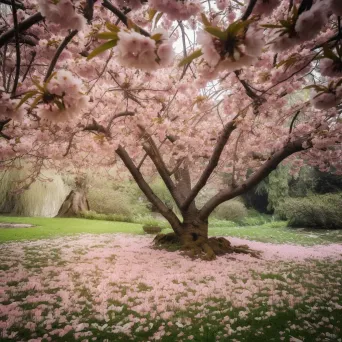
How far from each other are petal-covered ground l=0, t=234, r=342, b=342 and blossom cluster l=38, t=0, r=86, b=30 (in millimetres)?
2579

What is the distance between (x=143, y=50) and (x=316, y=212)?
13824mm

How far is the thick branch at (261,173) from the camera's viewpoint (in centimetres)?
510

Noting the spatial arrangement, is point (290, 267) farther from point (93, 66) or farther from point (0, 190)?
point (0, 190)

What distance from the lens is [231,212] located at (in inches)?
717

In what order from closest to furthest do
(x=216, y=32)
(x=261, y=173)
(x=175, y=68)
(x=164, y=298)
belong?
1. (x=216, y=32)
2. (x=164, y=298)
3. (x=175, y=68)
4. (x=261, y=173)

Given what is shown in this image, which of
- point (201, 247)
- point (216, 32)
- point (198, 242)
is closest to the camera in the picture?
point (216, 32)

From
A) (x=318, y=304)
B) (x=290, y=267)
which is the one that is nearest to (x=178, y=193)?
(x=290, y=267)

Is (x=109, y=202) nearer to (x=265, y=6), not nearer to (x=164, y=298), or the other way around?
(x=164, y=298)

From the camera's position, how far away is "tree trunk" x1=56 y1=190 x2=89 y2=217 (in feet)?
49.8

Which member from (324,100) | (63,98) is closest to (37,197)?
(63,98)

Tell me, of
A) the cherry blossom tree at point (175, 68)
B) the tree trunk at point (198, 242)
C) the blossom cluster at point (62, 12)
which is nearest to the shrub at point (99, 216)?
the cherry blossom tree at point (175, 68)

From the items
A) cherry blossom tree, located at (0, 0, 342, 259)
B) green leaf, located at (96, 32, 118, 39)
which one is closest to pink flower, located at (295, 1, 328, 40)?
cherry blossom tree, located at (0, 0, 342, 259)

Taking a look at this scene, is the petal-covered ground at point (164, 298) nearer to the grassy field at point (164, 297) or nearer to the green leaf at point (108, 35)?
the grassy field at point (164, 297)

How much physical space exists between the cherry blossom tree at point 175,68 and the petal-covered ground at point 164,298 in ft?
4.77
